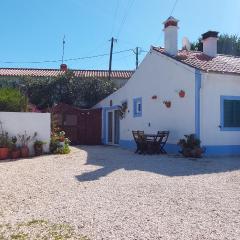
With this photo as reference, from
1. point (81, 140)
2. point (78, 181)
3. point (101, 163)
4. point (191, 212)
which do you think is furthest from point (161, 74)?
point (191, 212)

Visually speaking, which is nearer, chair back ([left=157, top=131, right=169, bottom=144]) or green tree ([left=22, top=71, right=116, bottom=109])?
chair back ([left=157, top=131, right=169, bottom=144])

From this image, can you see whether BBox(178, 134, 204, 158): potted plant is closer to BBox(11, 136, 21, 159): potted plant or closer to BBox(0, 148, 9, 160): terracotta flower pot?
BBox(11, 136, 21, 159): potted plant

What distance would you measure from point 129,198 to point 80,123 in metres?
15.9

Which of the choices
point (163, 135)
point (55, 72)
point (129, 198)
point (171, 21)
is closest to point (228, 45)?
point (55, 72)

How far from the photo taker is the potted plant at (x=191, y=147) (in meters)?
13.4

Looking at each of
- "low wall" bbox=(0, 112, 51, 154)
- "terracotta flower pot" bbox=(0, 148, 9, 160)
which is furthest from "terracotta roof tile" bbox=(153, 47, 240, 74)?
"terracotta flower pot" bbox=(0, 148, 9, 160)

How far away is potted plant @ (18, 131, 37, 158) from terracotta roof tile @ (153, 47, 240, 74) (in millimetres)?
6701

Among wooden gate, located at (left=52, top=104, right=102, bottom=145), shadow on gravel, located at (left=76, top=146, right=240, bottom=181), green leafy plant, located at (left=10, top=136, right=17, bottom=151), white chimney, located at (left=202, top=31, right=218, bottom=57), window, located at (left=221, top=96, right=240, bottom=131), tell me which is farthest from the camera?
wooden gate, located at (left=52, top=104, right=102, bottom=145)

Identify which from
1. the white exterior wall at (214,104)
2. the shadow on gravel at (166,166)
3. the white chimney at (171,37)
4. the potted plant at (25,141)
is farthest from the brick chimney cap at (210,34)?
the potted plant at (25,141)

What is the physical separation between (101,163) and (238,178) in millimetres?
4404

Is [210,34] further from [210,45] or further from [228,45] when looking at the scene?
[228,45]

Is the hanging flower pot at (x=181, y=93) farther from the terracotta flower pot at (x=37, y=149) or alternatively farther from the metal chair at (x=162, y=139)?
the terracotta flower pot at (x=37, y=149)

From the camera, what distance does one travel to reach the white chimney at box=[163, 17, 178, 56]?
1650 centimetres

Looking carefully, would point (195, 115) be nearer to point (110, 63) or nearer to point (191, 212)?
point (191, 212)
